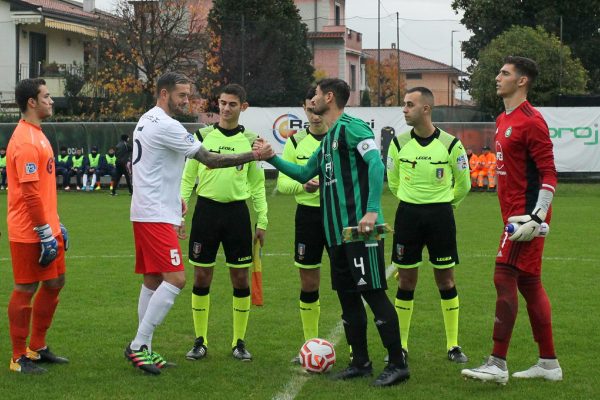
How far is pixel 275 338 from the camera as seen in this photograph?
9125mm

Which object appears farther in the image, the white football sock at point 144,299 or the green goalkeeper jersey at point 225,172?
the green goalkeeper jersey at point 225,172

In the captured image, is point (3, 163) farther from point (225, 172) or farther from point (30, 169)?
point (30, 169)

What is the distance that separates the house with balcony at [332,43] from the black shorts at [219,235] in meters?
50.2

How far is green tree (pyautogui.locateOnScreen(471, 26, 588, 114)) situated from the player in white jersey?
1211 inches

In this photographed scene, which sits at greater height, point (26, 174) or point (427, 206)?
point (26, 174)

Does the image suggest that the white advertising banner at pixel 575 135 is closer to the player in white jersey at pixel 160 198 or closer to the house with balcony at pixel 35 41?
the house with balcony at pixel 35 41

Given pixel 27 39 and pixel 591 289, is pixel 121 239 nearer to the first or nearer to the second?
pixel 591 289

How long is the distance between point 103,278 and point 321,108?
6.48 metres

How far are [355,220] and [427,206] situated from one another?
51.1 inches

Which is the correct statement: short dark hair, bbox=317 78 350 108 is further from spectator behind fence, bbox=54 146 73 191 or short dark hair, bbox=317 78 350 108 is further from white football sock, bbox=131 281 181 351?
spectator behind fence, bbox=54 146 73 191

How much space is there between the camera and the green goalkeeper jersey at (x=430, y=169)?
334 inches

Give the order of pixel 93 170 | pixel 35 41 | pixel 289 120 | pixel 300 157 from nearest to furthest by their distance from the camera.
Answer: pixel 300 157, pixel 289 120, pixel 93 170, pixel 35 41

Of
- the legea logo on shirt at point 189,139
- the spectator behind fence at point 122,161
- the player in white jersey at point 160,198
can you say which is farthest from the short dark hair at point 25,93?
the spectator behind fence at point 122,161

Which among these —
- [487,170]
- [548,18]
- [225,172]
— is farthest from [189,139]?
[548,18]
